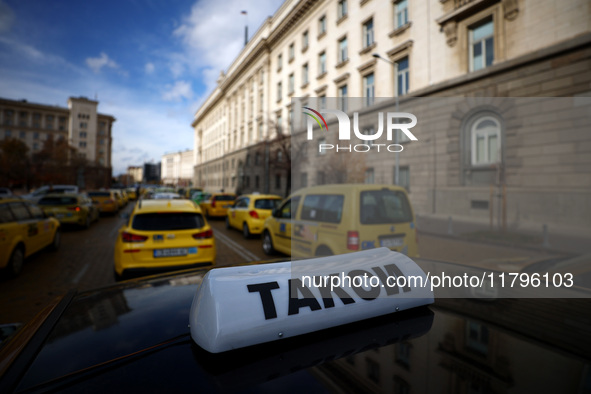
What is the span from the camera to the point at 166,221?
5.63 m

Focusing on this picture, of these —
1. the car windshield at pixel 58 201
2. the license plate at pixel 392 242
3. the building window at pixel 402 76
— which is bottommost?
the license plate at pixel 392 242

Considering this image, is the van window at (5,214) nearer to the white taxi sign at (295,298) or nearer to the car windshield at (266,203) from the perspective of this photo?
the car windshield at (266,203)

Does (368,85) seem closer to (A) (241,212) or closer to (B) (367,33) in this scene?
(B) (367,33)

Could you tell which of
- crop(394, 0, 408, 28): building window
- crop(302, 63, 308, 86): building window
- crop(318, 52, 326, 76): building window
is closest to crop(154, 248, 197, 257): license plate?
crop(394, 0, 408, 28): building window

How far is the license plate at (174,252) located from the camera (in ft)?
17.7

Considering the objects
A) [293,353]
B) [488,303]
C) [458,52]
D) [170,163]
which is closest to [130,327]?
[293,353]

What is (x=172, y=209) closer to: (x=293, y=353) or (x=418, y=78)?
(x=293, y=353)

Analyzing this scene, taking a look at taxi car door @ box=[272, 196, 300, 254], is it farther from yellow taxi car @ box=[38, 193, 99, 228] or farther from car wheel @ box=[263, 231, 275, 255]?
yellow taxi car @ box=[38, 193, 99, 228]

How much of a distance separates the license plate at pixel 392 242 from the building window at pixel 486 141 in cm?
1066

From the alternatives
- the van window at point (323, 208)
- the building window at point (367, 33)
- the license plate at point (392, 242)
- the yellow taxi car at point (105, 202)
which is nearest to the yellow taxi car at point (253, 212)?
the van window at point (323, 208)

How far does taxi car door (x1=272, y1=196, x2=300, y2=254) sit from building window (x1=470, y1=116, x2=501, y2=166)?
10.1 metres

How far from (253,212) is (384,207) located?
665 cm

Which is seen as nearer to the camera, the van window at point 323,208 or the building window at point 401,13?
the van window at point 323,208

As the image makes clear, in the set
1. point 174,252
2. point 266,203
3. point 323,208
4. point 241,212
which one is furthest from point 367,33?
point 174,252
